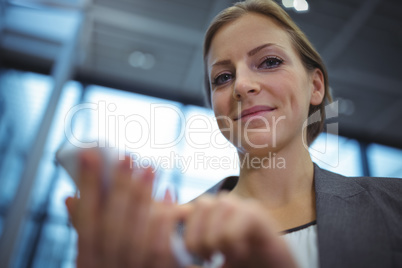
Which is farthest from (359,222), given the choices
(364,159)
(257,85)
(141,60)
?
(364,159)

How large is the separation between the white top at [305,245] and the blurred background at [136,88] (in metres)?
0.54

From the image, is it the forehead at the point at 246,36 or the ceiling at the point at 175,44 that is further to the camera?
the ceiling at the point at 175,44

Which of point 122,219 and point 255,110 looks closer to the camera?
point 122,219

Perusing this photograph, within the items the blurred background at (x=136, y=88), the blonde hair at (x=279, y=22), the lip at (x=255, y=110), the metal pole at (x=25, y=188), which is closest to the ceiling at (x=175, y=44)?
the blurred background at (x=136, y=88)

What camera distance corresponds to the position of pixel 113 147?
9.4 inches

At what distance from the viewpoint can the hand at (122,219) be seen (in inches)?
9.0

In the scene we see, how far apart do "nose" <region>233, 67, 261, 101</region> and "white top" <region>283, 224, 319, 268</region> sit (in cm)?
26

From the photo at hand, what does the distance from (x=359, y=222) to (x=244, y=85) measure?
0.99ft

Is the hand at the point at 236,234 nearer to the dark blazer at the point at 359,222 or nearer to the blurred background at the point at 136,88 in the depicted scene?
the dark blazer at the point at 359,222

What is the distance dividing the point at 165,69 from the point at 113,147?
3006 millimetres

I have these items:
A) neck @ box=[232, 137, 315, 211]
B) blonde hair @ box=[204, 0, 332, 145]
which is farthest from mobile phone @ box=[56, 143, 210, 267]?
blonde hair @ box=[204, 0, 332, 145]

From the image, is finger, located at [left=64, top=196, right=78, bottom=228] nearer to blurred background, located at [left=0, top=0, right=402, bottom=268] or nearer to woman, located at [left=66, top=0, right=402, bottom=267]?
woman, located at [left=66, top=0, right=402, bottom=267]

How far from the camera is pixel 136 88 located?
3416 millimetres

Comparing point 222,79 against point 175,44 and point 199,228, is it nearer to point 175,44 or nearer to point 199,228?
point 199,228
